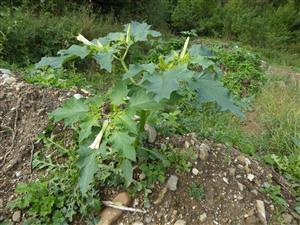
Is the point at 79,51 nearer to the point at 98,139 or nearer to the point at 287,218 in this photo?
the point at 98,139

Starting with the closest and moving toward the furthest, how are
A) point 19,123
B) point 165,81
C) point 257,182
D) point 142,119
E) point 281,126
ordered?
1. point 165,81
2. point 142,119
3. point 257,182
4. point 19,123
5. point 281,126

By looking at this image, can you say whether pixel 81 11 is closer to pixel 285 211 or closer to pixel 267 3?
pixel 285 211

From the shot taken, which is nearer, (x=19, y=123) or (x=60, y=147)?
(x=60, y=147)

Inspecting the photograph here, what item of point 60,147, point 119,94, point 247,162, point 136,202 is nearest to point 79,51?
point 119,94

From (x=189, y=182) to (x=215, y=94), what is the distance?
81cm

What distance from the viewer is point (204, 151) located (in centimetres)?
286

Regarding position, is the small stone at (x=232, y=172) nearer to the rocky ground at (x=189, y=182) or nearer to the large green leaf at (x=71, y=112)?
A: the rocky ground at (x=189, y=182)

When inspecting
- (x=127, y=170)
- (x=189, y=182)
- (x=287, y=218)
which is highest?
(x=127, y=170)

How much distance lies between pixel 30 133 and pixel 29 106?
0.28 m

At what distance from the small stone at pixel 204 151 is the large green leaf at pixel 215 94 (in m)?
0.83

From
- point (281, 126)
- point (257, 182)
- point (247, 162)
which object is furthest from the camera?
point (281, 126)

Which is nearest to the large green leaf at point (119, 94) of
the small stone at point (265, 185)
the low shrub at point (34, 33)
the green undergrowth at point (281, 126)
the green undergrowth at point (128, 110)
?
the green undergrowth at point (128, 110)

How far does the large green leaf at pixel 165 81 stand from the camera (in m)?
1.89

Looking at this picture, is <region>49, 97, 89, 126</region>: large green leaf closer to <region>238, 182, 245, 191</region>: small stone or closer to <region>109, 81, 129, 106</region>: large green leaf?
<region>109, 81, 129, 106</region>: large green leaf
